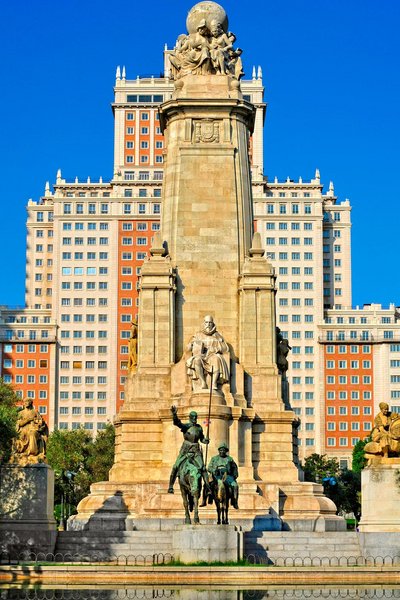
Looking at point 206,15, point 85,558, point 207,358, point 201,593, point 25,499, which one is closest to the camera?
point 201,593

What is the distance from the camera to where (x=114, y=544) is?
40.3 metres

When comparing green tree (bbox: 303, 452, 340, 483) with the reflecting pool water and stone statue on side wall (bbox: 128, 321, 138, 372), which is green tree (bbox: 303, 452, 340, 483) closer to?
stone statue on side wall (bbox: 128, 321, 138, 372)

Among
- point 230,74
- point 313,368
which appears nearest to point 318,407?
point 313,368

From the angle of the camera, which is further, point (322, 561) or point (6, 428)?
point (6, 428)

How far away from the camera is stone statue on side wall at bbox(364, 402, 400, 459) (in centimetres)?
4288

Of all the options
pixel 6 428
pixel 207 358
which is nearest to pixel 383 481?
pixel 207 358

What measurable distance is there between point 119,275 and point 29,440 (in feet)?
431

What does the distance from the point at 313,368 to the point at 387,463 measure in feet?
419

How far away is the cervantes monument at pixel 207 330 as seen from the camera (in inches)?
1815

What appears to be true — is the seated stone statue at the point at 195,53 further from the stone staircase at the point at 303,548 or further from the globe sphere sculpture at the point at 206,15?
the stone staircase at the point at 303,548

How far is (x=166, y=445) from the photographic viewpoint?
47.3 m

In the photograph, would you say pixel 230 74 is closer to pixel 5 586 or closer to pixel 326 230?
pixel 5 586

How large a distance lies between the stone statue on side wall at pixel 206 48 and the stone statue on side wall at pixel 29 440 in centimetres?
1730

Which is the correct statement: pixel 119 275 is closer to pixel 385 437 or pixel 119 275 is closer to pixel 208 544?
pixel 385 437
